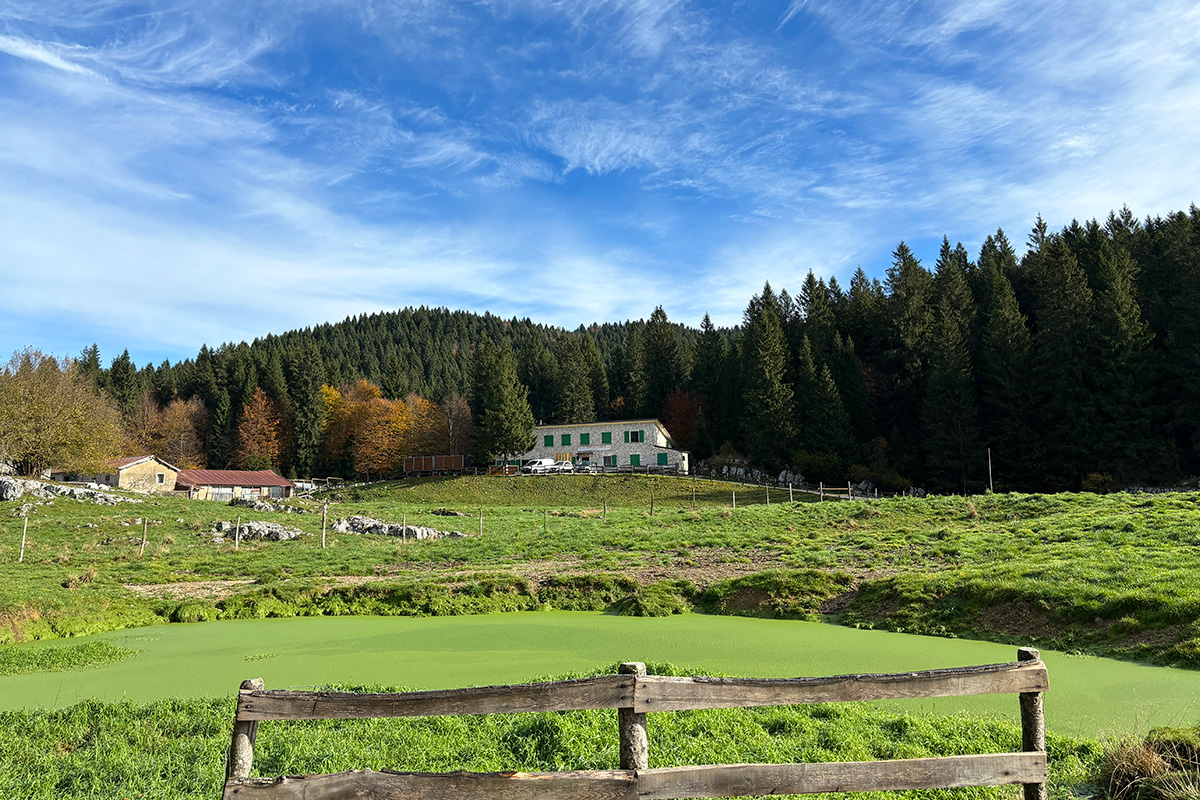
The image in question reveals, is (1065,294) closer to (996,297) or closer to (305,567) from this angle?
(996,297)

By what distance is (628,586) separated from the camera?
56.6ft

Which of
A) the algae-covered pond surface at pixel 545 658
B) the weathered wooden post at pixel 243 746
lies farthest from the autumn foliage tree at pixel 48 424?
the weathered wooden post at pixel 243 746

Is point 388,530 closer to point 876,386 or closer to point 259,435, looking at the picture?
point 876,386

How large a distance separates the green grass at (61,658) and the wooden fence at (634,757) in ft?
31.1

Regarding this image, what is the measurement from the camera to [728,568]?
1941 cm

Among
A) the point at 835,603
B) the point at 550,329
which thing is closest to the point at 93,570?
the point at 835,603

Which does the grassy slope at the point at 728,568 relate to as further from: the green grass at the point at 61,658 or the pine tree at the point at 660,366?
the pine tree at the point at 660,366

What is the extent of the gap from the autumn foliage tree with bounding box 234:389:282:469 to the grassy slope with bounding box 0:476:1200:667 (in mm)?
46851

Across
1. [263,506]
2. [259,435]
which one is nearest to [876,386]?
[263,506]

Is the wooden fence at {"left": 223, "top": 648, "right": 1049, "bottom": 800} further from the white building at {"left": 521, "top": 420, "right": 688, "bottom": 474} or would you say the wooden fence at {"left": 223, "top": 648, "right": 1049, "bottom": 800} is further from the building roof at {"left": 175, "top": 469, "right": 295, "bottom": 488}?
the building roof at {"left": 175, "top": 469, "right": 295, "bottom": 488}

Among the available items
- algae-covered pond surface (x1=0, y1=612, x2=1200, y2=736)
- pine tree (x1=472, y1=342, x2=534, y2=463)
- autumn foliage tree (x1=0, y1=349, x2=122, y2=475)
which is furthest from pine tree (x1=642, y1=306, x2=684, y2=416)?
algae-covered pond surface (x1=0, y1=612, x2=1200, y2=736)

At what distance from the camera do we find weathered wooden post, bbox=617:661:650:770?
3.77 metres

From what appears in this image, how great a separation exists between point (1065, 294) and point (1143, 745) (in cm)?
5266

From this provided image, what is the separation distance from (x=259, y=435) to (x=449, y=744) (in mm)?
81331
